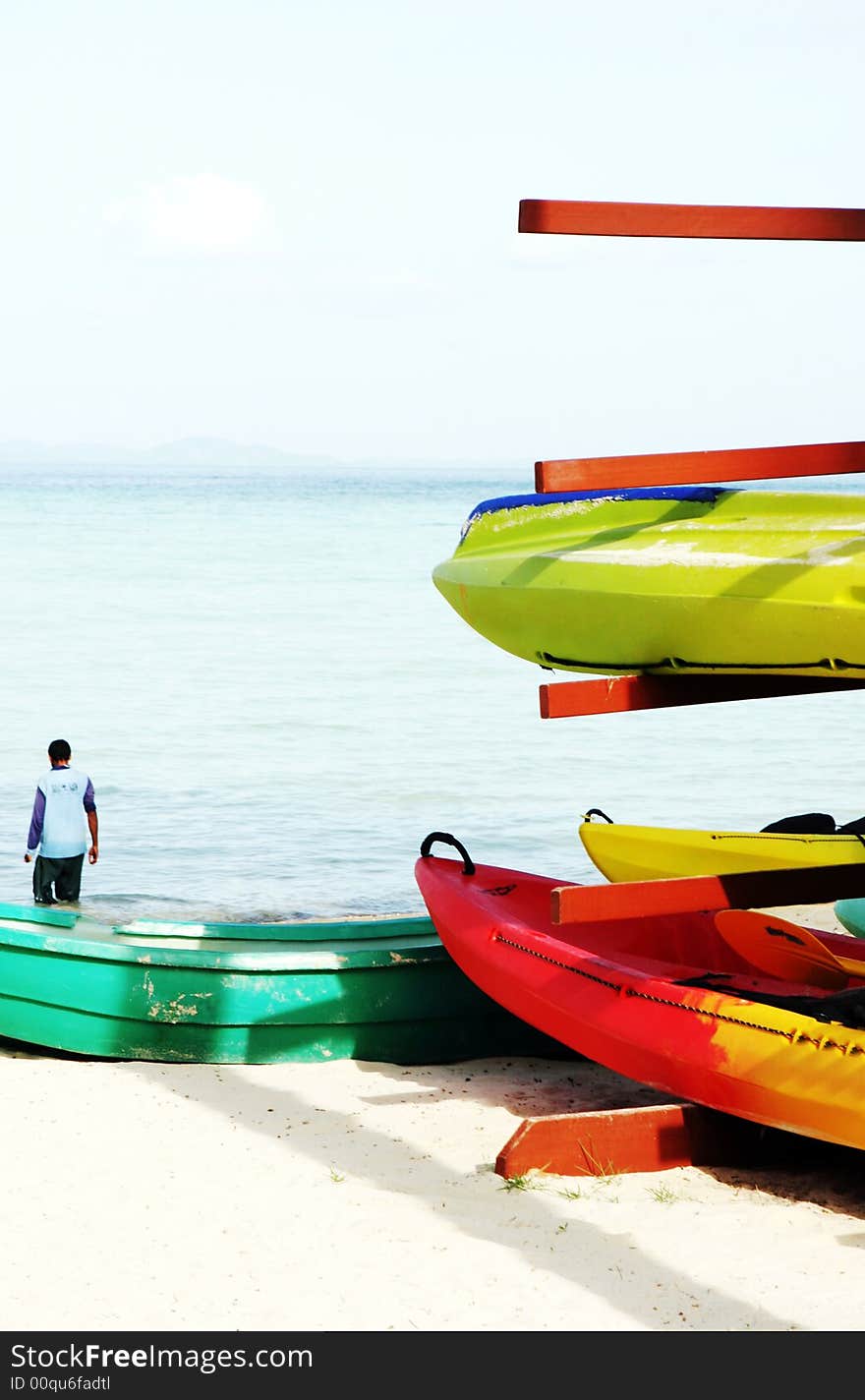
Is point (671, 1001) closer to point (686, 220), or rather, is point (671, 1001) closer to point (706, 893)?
point (706, 893)

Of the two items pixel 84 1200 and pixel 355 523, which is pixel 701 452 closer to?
pixel 84 1200

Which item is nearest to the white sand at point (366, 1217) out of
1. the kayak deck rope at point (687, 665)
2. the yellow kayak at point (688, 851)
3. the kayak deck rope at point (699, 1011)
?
the kayak deck rope at point (699, 1011)

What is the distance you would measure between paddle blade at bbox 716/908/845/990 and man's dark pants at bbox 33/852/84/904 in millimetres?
4283

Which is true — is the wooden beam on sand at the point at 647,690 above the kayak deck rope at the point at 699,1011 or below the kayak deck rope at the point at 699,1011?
above

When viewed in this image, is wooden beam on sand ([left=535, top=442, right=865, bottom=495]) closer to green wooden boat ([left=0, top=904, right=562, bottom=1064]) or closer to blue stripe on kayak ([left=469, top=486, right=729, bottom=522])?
blue stripe on kayak ([left=469, top=486, right=729, bottom=522])

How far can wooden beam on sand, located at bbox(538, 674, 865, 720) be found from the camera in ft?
20.3

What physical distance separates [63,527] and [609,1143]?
5990 cm

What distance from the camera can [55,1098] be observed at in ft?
21.4

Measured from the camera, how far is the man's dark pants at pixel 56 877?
975 centimetres

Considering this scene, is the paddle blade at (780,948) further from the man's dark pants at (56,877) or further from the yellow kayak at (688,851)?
the man's dark pants at (56,877)

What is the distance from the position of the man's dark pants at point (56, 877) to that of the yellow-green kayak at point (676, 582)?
4.18m

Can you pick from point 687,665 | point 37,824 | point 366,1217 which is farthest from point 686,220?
point 37,824

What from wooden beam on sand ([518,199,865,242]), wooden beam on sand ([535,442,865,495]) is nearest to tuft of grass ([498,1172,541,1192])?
wooden beam on sand ([535,442,865,495])
